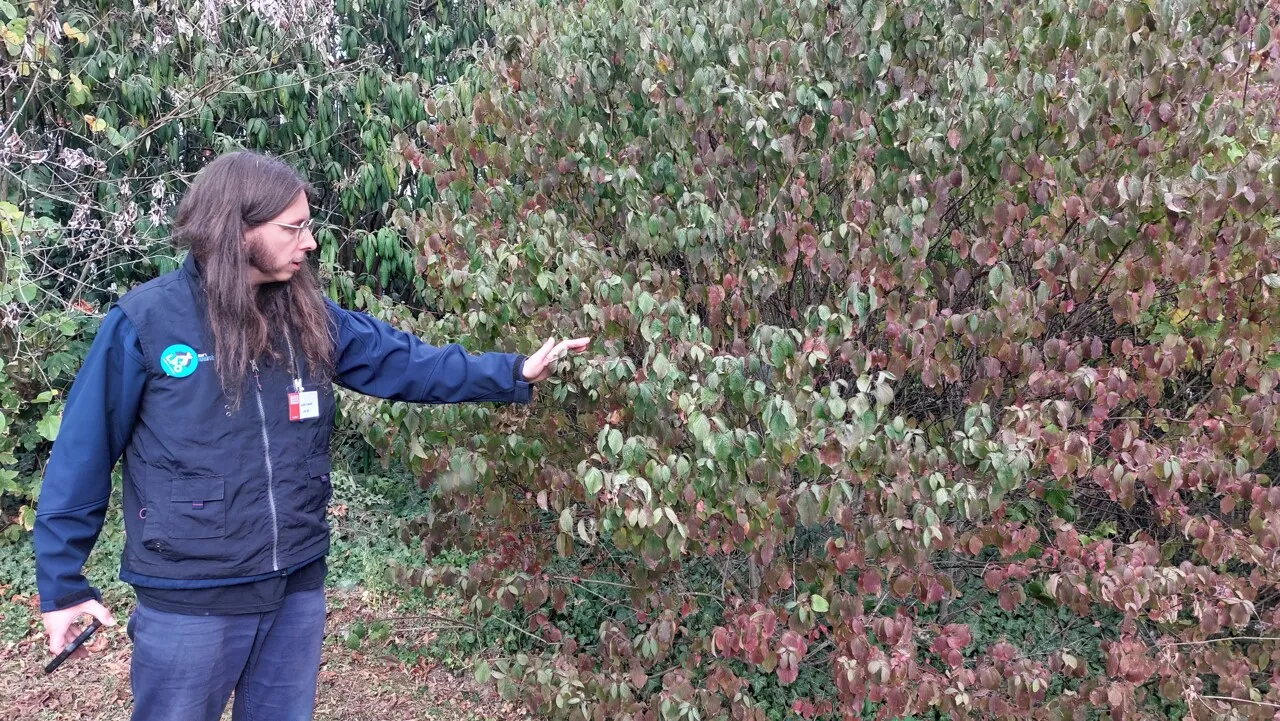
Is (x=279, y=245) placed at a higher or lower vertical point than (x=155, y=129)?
higher

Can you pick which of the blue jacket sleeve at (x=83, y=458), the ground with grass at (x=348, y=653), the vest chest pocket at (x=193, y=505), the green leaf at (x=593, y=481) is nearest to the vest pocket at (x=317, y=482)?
the vest chest pocket at (x=193, y=505)

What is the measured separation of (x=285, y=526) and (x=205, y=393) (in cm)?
36

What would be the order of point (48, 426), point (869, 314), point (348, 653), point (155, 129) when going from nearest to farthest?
point (869, 314) → point (348, 653) → point (48, 426) → point (155, 129)

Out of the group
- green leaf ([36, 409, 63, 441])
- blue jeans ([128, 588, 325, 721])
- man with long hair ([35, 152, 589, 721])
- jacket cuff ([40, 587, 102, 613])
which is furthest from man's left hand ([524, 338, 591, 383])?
green leaf ([36, 409, 63, 441])

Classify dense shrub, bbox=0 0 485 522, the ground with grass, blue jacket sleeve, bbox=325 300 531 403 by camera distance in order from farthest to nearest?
dense shrub, bbox=0 0 485 522, the ground with grass, blue jacket sleeve, bbox=325 300 531 403

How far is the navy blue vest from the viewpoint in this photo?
206cm

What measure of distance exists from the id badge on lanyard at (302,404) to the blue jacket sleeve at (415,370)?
0.72ft

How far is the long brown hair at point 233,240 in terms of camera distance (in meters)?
2.09

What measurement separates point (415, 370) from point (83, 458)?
2.60ft

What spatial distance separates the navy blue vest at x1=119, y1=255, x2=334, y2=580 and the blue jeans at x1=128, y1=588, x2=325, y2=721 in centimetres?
15

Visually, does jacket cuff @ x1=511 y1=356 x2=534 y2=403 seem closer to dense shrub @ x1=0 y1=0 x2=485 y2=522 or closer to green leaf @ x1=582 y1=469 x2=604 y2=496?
green leaf @ x1=582 y1=469 x2=604 y2=496

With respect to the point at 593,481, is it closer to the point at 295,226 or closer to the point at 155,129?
the point at 295,226

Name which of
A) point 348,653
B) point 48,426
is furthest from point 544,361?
point 48,426

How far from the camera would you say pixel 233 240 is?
6.87 feet
